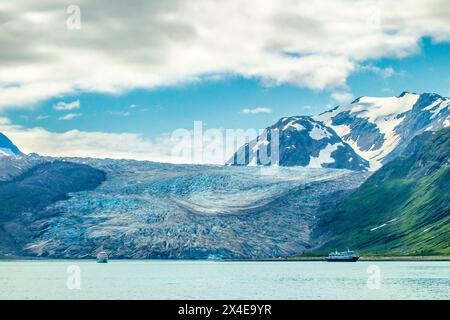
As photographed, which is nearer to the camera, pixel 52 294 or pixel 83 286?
pixel 52 294
